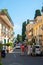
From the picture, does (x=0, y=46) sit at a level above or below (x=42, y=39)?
below

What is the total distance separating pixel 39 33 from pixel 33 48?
30666mm

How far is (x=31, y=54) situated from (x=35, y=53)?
213cm

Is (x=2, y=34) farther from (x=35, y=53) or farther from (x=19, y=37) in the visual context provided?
(x=19, y=37)

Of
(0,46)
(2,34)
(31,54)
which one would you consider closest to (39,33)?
(2,34)

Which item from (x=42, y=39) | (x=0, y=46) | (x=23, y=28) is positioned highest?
(x=23, y=28)

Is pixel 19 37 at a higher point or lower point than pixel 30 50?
higher

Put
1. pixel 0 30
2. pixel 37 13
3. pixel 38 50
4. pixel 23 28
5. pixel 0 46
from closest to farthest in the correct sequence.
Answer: pixel 0 46 < pixel 38 50 < pixel 0 30 < pixel 37 13 < pixel 23 28

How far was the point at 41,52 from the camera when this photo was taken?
46750 mm

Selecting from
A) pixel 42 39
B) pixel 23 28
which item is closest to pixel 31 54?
pixel 42 39

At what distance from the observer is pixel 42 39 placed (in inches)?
2854

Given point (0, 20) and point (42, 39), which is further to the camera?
point (42, 39)

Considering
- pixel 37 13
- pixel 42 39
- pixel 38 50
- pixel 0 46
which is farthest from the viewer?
pixel 37 13

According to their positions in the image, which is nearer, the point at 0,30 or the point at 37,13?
the point at 0,30

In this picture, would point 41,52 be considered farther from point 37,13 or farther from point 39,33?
point 37,13
